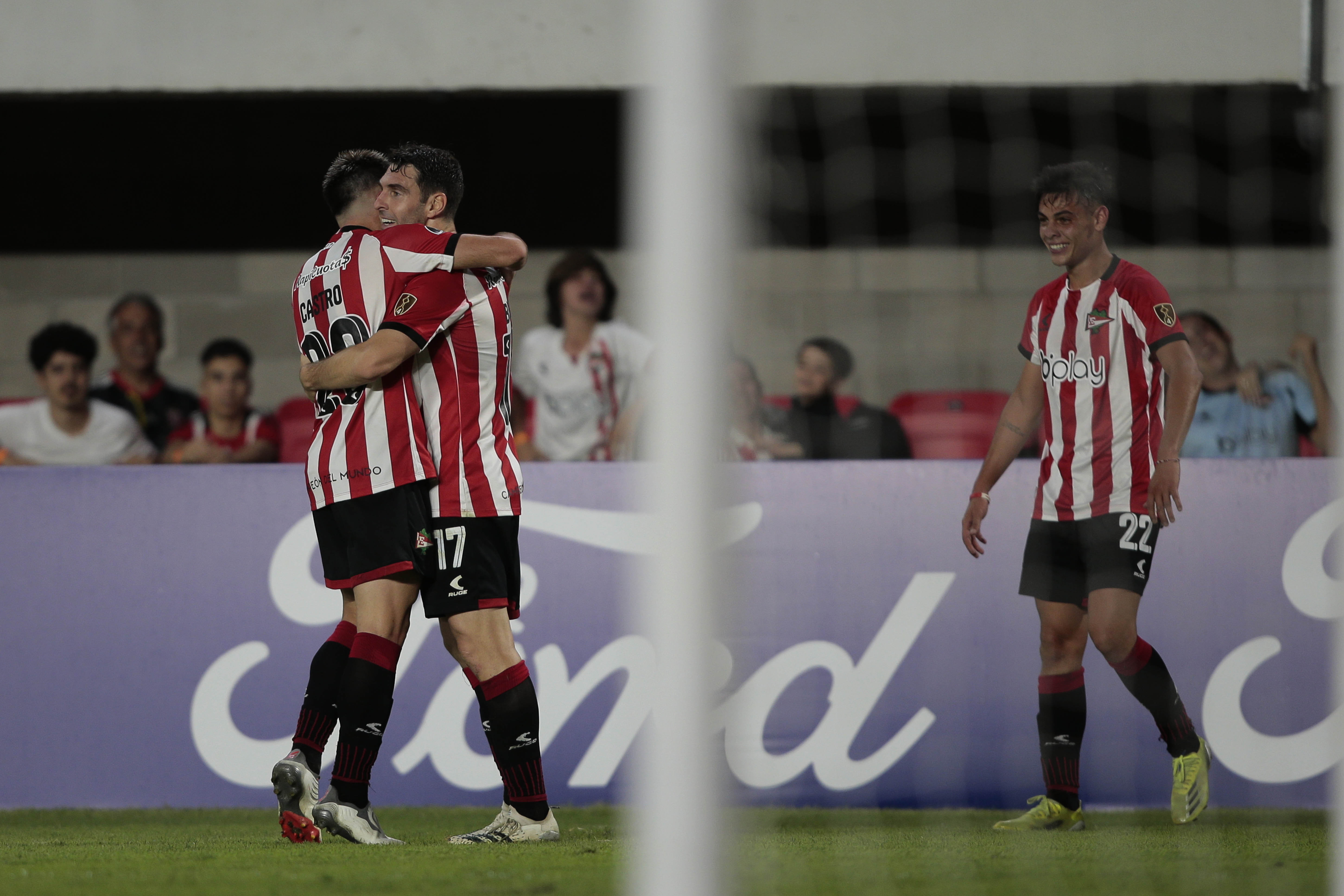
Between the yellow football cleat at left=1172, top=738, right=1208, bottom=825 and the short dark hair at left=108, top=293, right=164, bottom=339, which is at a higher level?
the short dark hair at left=108, top=293, right=164, bottom=339

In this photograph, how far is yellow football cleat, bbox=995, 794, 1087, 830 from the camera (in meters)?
4.40

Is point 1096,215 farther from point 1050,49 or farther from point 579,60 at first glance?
point 579,60

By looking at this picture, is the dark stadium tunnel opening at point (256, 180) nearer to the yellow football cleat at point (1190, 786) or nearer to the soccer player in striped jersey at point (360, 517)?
the soccer player in striped jersey at point (360, 517)

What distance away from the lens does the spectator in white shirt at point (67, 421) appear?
20.5 feet

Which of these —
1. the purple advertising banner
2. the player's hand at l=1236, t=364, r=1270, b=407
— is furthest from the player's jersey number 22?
the player's hand at l=1236, t=364, r=1270, b=407

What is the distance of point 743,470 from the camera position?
5035 millimetres

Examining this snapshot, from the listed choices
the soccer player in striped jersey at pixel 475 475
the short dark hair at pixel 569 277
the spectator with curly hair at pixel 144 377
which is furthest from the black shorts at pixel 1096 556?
the spectator with curly hair at pixel 144 377

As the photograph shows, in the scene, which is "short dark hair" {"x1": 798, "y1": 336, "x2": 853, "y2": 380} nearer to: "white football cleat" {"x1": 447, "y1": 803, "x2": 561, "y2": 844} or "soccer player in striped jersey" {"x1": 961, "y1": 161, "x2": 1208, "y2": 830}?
"soccer player in striped jersey" {"x1": 961, "y1": 161, "x2": 1208, "y2": 830}

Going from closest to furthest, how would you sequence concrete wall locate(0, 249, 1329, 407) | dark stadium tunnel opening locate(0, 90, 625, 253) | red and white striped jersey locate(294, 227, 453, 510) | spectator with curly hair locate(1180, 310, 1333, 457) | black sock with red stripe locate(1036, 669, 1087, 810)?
red and white striped jersey locate(294, 227, 453, 510) < black sock with red stripe locate(1036, 669, 1087, 810) < spectator with curly hair locate(1180, 310, 1333, 457) < concrete wall locate(0, 249, 1329, 407) < dark stadium tunnel opening locate(0, 90, 625, 253)

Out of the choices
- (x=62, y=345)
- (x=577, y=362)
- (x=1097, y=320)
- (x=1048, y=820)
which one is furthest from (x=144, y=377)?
(x=1048, y=820)

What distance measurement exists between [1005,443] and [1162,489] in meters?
0.53

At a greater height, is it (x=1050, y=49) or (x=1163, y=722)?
(x=1050, y=49)

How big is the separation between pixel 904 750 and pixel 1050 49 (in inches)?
142

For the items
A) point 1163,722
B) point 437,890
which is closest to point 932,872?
point 437,890
